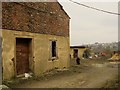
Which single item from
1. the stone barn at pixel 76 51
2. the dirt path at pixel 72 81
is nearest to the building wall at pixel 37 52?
the dirt path at pixel 72 81

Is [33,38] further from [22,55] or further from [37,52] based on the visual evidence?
[22,55]

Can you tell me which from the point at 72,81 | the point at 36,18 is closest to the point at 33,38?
the point at 36,18

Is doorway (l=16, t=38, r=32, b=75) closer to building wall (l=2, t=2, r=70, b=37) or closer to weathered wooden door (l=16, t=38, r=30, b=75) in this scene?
weathered wooden door (l=16, t=38, r=30, b=75)

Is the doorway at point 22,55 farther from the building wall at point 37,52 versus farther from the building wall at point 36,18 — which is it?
the building wall at point 36,18

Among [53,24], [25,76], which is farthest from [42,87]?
[53,24]

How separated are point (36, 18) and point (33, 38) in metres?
1.41

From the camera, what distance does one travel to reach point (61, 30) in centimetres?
2062

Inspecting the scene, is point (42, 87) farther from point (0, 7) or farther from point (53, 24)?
point (53, 24)

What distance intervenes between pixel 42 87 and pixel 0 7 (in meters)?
4.74

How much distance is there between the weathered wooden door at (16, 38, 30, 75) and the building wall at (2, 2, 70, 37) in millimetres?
825

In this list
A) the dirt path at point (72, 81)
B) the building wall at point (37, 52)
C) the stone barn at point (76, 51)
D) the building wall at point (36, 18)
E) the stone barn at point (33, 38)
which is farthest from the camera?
the stone barn at point (76, 51)

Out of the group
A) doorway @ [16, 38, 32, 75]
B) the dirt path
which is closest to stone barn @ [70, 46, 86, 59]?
the dirt path

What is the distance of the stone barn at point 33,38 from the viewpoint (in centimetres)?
1387

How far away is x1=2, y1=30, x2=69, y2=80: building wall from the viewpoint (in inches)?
537
